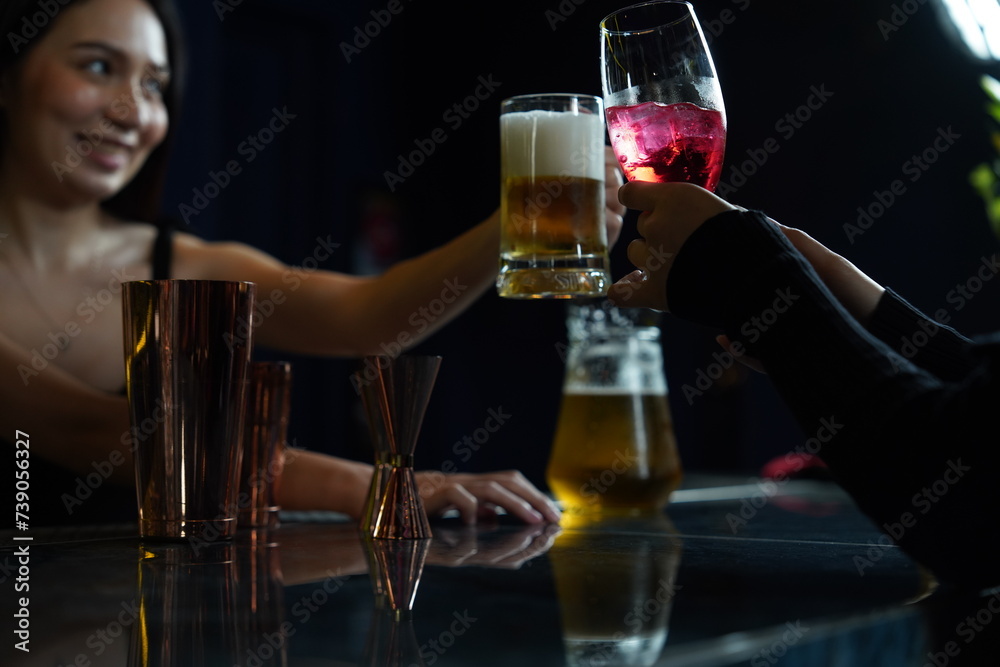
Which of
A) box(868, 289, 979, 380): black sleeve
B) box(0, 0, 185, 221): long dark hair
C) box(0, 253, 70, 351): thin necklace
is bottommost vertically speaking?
box(868, 289, 979, 380): black sleeve

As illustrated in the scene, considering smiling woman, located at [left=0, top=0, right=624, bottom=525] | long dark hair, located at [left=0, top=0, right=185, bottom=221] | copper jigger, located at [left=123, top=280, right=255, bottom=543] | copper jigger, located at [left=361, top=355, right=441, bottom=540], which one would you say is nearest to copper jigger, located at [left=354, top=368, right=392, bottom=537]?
copper jigger, located at [left=361, top=355, right=441, bottom=540]

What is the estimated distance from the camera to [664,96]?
0.90 metres

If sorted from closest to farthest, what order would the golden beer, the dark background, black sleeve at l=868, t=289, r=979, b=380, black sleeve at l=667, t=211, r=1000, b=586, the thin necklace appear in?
black sleeve at l=667, t=211, r=1000, b=586 < black sleeve at l=868, t=289, r=979, b=380 < the golden beer < the thin necklace < the dark background

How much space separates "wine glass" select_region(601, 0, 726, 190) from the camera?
2.93 feet

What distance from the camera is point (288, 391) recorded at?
1078 mm

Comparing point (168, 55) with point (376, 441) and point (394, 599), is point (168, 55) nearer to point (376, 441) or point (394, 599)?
point (376, 441)

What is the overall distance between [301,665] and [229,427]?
1.55ft

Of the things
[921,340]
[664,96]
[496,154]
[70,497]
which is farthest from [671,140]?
[496,154]

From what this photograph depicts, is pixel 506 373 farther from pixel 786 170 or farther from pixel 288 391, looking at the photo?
pixel 288 391

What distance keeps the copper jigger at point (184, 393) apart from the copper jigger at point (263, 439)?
0.48 feet

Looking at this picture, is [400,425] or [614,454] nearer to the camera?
[400,425]

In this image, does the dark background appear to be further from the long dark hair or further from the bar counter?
the bar counter

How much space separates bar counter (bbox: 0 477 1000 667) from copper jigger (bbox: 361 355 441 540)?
0.03 metres

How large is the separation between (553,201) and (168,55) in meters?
1.28
